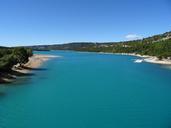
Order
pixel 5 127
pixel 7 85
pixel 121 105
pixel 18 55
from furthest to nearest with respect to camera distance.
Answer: pixel 18 55, pixel 7 85, pixel 121 105, pixel 5 127

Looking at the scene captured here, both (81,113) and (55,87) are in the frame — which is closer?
(81,113)

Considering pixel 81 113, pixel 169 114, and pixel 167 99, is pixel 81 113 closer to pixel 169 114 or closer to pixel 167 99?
pixel 169 114

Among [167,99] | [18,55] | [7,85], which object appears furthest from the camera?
[18,55]

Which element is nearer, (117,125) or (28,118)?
(117,125)

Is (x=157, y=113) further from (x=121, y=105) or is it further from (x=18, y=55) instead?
(x=18, y=55)

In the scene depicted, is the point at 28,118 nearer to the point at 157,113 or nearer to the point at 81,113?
the point at 81,113

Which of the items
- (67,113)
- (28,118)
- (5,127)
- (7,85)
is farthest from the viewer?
(7,85)

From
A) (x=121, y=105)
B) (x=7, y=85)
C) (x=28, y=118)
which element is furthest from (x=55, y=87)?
(x=28, y=118)

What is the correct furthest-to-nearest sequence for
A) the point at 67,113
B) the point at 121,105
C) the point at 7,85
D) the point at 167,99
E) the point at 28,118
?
the point at 7,85, the point at 167,99, the point at 121,105, the point at 67,113, the point at 28,118

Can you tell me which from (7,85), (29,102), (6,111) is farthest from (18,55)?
(6,111)
